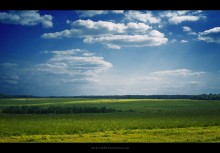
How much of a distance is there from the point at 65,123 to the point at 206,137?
361 cm
